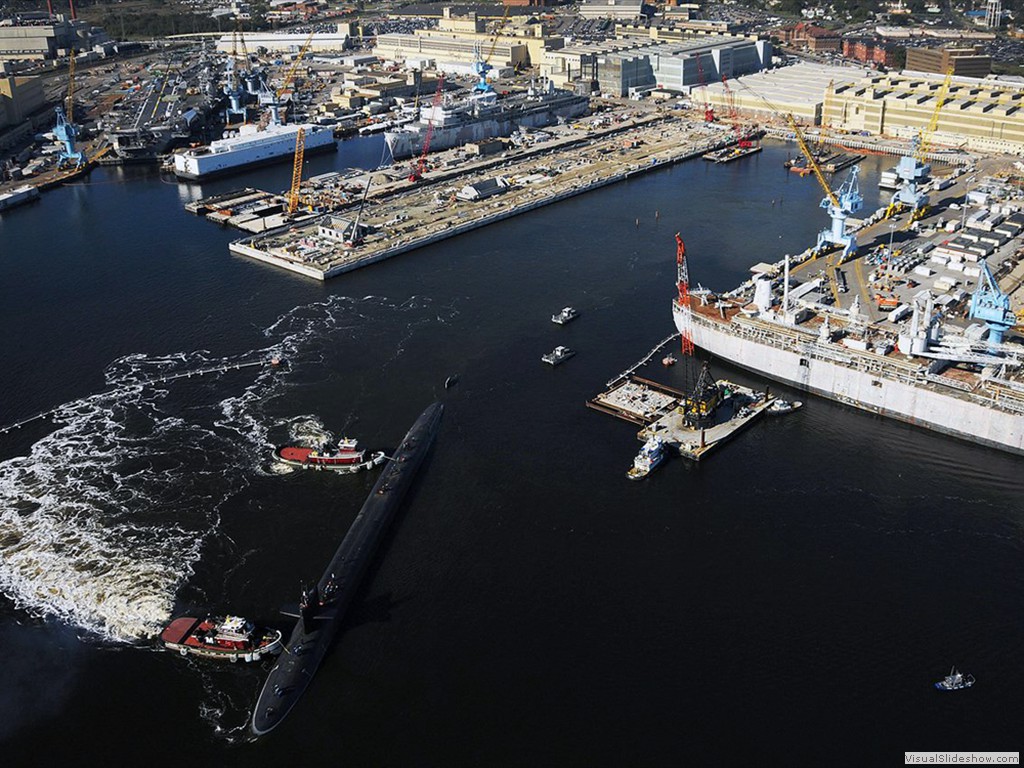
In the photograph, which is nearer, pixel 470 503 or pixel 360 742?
pixel 360 742

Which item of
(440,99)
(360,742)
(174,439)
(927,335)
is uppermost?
(440,99)

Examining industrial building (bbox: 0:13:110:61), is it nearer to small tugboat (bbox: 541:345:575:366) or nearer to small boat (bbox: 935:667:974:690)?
small tugboat (bbox: 541:345:575:366)

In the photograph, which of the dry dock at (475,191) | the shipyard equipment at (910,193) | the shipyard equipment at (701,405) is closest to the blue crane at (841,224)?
Result: the shipyard equipment at (910,193)

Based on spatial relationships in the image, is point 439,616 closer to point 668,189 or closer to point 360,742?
point 360,742

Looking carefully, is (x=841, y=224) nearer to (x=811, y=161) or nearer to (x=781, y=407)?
(x=781, y=407)

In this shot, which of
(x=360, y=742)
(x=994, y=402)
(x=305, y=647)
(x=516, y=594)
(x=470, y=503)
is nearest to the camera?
(x=360, y=742)

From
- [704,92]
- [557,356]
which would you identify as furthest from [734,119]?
[557,356]

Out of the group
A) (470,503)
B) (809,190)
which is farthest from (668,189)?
(470,503)
